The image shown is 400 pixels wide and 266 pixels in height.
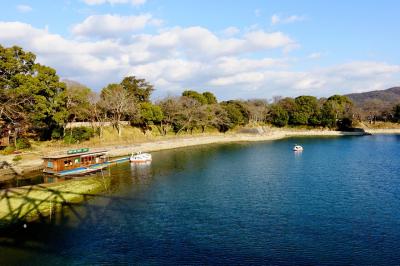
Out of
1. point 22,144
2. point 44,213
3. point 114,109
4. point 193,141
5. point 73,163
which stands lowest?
point 44,213

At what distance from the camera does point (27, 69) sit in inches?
2509

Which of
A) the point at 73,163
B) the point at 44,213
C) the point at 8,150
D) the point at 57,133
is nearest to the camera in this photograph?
the point at 44,213

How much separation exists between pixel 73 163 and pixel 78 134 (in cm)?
2483

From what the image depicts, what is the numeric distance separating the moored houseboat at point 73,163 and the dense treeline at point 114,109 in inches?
351

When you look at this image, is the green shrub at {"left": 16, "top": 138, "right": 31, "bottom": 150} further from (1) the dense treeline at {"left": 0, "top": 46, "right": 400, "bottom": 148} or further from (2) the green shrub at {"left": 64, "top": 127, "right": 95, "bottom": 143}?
(2) the green shrub at {"left": 64, "top": 127, "right": 95, "bottom": 143}

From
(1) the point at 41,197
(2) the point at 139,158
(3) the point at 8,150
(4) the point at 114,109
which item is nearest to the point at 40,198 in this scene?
(1) the point at 41,197

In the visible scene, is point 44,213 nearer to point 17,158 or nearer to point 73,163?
point 73,163

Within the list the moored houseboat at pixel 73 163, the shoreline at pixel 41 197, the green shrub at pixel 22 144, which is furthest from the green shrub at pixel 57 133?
the moored houseboat at pixel 73 163

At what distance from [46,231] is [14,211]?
5.37 meters

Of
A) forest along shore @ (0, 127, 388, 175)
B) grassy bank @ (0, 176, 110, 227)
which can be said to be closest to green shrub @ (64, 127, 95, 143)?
forest along shore @ (0, 127, 388, 175)

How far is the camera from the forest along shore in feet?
177

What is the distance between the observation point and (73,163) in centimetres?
5019

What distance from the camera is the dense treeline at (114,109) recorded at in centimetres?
5934

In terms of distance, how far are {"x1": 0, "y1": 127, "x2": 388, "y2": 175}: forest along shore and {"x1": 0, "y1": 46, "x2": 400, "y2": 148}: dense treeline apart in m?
6.01
